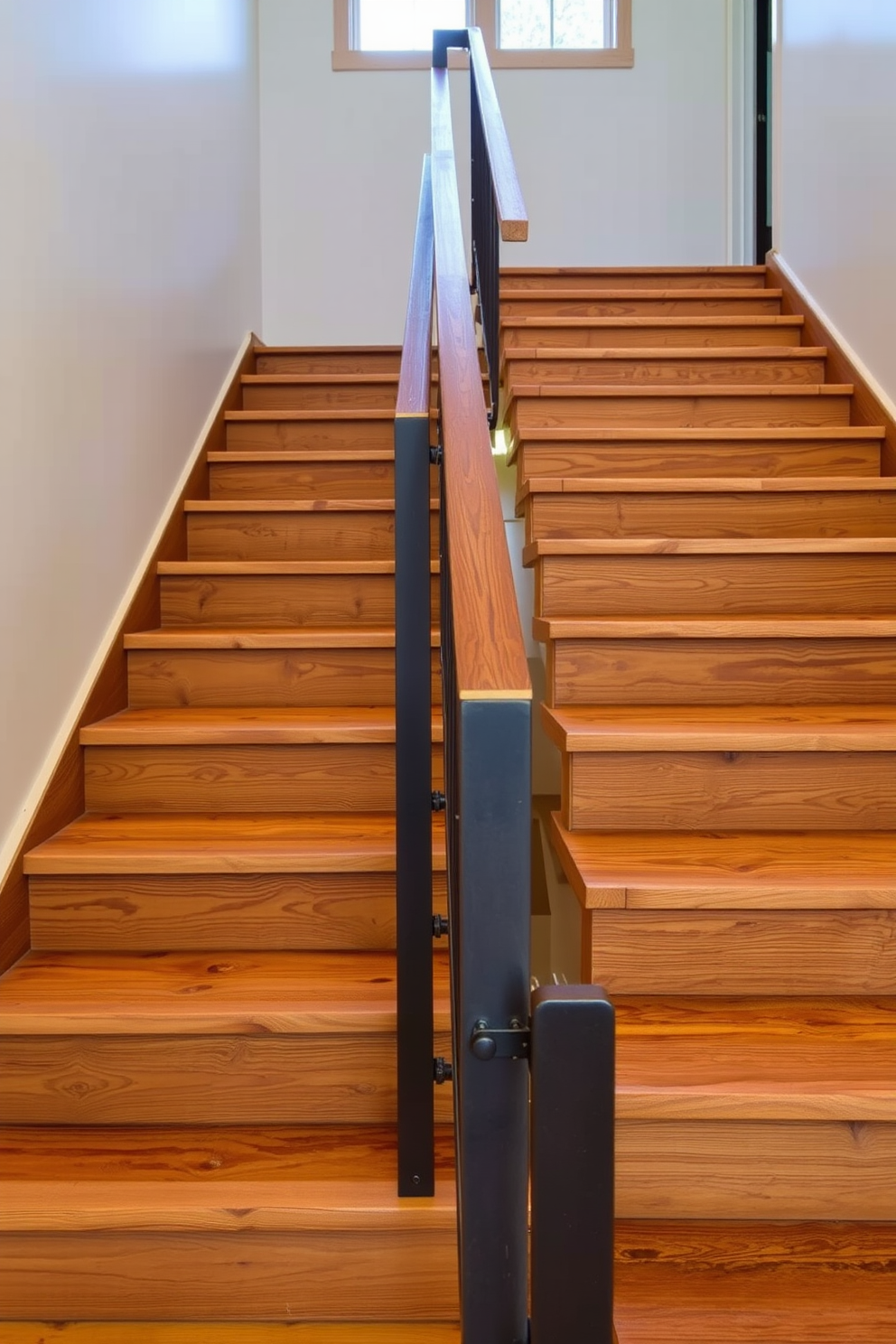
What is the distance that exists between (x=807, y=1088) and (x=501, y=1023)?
0.89m

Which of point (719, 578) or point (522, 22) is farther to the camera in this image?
point (522, 22)

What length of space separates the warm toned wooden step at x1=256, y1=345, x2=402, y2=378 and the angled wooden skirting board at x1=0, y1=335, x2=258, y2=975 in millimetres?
696

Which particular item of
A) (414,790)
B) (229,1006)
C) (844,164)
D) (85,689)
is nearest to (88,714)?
(85,689)

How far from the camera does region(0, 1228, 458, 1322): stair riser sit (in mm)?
1343

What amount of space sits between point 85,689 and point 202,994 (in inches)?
29.8

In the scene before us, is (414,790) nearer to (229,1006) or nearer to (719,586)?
(229,1006)

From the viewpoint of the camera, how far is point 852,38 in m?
2.78

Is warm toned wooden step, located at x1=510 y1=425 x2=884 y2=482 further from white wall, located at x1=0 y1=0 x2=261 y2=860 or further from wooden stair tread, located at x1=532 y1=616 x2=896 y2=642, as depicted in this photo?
white wall, located at x1=0 y1=0 x2=261 y2=860

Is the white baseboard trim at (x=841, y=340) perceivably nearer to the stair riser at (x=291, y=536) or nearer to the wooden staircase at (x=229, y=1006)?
the stair riser at (x=291, y=536)

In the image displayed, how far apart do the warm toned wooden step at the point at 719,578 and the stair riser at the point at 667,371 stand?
102 centimetres

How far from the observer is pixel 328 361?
3777mm

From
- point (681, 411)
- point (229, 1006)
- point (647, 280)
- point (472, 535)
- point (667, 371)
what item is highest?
point (647, 280)

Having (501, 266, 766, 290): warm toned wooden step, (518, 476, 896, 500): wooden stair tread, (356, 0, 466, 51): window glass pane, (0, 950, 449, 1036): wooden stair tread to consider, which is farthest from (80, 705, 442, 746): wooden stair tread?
(356, 0, 466, 51): window glass pane

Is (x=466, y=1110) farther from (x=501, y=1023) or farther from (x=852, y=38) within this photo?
(x=852, y=38)
